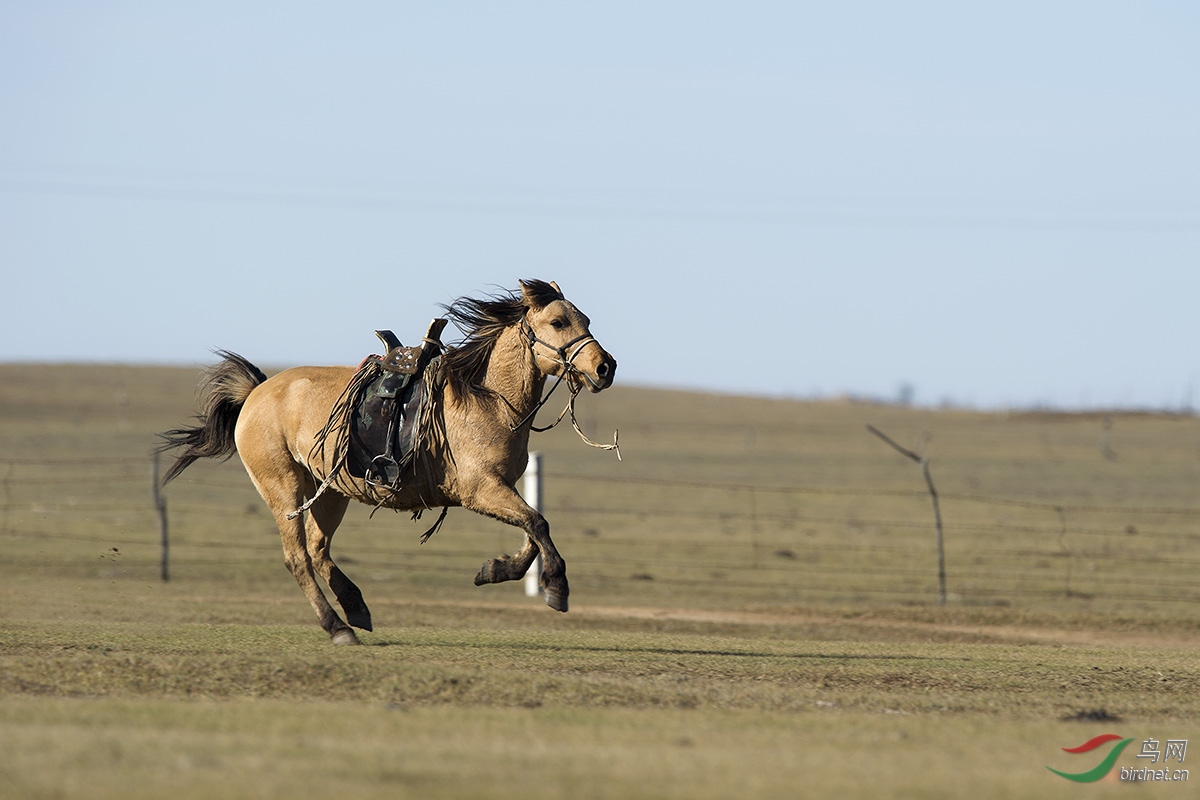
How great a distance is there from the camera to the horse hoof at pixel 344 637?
9406 millimetres

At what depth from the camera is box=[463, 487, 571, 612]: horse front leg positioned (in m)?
8.50

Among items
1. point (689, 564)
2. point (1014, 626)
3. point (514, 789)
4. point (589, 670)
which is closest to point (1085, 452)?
point (689, 564)

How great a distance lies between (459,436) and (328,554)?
156cm

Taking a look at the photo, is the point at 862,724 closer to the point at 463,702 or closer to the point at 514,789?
the point at 463,702

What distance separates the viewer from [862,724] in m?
6.81

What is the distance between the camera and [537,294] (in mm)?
9375

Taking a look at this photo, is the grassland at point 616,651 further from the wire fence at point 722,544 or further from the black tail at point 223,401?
the black tail at point 223,401

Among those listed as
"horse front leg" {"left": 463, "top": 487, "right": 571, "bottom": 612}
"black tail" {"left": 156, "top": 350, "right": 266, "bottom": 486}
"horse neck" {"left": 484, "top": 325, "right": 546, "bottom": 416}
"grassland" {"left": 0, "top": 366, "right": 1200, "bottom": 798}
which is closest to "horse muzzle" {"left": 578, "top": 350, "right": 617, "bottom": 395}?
"horse neck" {"left": 484, "top": 325, "right": 546, "bottom": 416}

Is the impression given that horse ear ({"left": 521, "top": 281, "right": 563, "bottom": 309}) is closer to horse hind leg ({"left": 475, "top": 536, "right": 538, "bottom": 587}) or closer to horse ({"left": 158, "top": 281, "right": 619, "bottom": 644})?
horse ({"left": 158, "top": 281, "right": 619, "bottom": 644})
